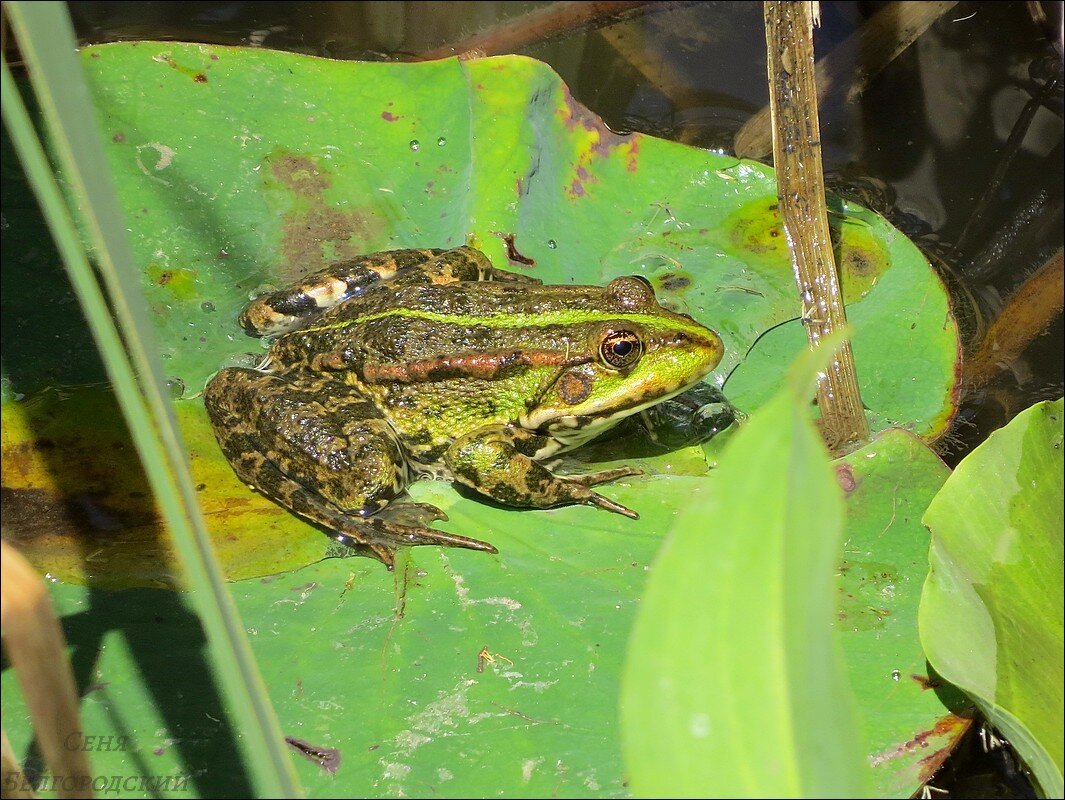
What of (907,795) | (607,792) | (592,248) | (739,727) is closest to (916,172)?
(592,248)

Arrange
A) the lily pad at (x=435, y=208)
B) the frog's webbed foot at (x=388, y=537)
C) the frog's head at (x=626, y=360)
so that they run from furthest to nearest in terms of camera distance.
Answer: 1. the lily pad at (x=435, y=208)
2. the frog's head at (x=626, y=360)
3. the frog's webbed foot at (x=388, y=537)

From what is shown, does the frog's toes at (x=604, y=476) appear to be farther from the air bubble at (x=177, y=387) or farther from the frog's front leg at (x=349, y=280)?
the air bubble at (x=177, y=387)

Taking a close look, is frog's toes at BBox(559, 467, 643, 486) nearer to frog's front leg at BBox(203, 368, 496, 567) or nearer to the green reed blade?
frog's front leg at BBox(203, 368, 496, 567)

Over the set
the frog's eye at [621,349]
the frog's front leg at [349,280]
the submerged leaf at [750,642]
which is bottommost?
the frog's eye at [621,349]

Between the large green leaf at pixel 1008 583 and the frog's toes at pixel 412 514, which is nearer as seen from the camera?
the large green leaf at pixel 1008 583

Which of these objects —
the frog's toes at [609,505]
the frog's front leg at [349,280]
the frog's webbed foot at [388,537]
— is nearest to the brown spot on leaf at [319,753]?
the frog's webbed foot at [388,537]

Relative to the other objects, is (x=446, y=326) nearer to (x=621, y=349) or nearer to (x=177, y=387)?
(x=621, y=349)

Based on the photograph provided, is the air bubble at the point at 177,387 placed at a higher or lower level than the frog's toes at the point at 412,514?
higher
